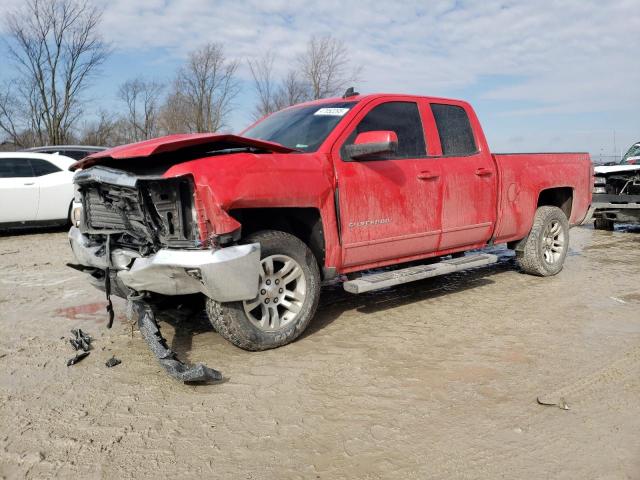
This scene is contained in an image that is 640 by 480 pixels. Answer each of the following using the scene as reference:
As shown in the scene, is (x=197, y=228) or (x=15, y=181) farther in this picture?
(x=15, y=181)

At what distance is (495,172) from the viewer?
5.28 m

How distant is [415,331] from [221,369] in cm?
160

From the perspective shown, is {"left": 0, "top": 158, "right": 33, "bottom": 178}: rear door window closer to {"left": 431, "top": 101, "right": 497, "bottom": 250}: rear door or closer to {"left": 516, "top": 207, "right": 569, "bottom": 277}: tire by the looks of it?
{"left": 431, "top": 101, "right": 497, "bottom": 250}: rear door

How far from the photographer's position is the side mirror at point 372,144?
388 centimetres

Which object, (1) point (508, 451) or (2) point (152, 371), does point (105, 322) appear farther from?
(1) point (508, 451)

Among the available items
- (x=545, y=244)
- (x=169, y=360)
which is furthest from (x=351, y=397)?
(x=545, y=244)

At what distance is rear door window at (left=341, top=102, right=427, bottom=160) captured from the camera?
445cm

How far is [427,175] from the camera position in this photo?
4609mm

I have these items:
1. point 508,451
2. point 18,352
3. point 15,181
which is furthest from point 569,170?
point 15,181

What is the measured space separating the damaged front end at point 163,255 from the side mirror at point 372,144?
47.2 inches

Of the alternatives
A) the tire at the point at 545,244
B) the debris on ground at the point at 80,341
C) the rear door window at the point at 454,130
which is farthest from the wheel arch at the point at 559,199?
the debris on ground at the point at 80,341

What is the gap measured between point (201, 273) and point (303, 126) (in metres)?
1.86

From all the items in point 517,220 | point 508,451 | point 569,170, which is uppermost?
point 569,170

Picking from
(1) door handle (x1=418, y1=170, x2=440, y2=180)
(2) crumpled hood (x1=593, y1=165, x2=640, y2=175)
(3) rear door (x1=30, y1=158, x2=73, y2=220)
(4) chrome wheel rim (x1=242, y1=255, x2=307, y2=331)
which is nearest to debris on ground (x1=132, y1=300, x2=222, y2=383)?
(4) chrome wheel rim (x1=242, y1=255, x2=307, y2=331)
